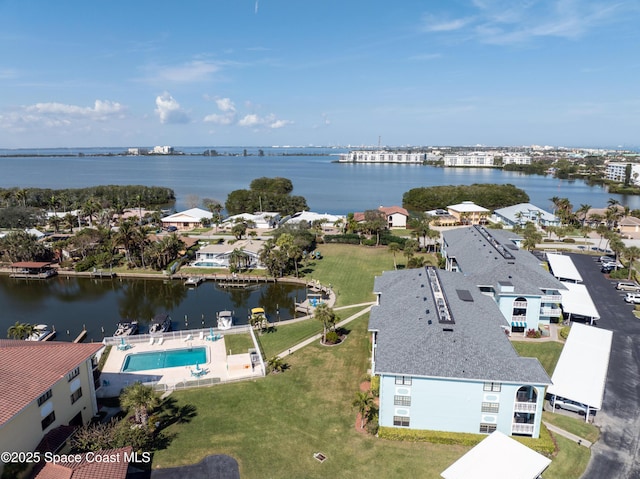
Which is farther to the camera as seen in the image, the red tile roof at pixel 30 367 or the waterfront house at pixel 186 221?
the waterfront house at pixel 186 221

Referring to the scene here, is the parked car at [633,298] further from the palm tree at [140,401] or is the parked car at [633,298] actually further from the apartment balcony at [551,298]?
the palm tree at [140,401]

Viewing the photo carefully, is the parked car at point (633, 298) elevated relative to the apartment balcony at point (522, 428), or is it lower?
elevated

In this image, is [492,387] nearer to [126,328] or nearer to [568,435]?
[568,435]

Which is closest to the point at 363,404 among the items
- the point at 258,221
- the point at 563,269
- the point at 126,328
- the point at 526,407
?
the point at 526,407

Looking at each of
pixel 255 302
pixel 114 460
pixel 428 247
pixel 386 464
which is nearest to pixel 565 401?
pixel 386 464

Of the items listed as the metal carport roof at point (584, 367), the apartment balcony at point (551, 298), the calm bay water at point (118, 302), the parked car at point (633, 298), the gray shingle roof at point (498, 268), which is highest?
the gray shingle roof at point (498, 268)

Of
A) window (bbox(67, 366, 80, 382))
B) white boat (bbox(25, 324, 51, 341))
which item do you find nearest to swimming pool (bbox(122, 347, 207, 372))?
window (bbox(67, 366, 80, 382))

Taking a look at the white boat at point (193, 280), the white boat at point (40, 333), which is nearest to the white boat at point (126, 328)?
the white boat at point (40, 333)
